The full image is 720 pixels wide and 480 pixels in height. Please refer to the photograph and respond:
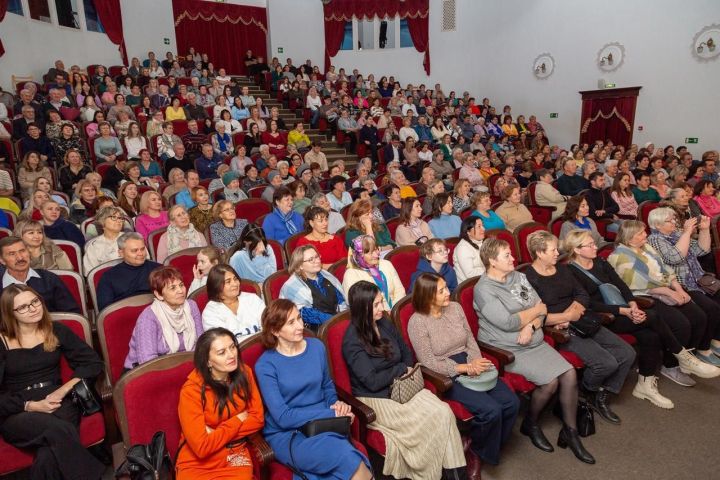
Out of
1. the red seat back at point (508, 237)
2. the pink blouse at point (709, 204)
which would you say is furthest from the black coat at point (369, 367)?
the pink blouse at point (709, 204)

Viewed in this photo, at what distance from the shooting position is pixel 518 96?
40.0 feet

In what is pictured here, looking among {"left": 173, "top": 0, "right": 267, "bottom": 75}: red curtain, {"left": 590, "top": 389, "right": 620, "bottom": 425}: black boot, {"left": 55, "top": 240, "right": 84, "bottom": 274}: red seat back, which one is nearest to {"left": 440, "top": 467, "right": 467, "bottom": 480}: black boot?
{"left": 590, "top": 389, "right": 620, "bottom": 425}: black boot

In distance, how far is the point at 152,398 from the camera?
1.76 m

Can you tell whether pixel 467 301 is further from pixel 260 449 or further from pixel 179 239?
pixel 179 239

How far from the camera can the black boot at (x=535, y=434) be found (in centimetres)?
231

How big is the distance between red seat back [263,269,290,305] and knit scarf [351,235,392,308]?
0.43m

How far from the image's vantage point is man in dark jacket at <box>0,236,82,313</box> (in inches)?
97.3

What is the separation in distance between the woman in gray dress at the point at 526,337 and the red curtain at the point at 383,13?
1196cm

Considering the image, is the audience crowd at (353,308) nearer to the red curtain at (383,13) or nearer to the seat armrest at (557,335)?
the seat armrest at (557,335)

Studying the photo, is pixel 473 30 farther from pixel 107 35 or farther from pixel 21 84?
pixel 21 84

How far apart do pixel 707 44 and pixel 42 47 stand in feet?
41.2

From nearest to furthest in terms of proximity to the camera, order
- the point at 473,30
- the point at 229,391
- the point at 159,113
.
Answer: the point at 229,391 → the point at 159,113 → the point at 473,30

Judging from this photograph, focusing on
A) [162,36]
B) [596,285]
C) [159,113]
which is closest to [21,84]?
[159,113]

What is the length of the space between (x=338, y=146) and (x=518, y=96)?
5.66 metres
